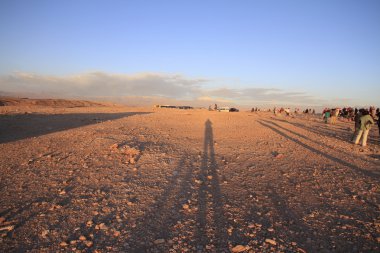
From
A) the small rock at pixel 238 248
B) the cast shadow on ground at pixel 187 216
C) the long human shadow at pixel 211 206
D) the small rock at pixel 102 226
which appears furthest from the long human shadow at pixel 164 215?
the small rock at pixel 238 248

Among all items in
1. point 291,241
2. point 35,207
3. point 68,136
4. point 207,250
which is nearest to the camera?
point 207,250

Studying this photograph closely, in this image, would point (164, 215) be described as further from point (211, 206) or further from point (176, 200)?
point (211, 206)

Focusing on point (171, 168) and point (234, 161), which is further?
point (234, 161)

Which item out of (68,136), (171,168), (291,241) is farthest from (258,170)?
(68,136)

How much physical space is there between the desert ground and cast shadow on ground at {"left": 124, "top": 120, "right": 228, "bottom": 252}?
18 millimetres

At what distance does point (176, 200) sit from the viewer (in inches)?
227

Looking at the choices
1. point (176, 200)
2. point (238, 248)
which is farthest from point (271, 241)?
point (176, 200)

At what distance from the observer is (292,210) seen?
5.48 metres

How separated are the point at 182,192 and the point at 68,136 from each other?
23.6ft

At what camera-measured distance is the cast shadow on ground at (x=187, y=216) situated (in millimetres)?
4227

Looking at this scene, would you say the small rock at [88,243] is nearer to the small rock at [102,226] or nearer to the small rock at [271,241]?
the small rock at [102,226]

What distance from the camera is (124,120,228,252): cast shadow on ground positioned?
13.9 ft

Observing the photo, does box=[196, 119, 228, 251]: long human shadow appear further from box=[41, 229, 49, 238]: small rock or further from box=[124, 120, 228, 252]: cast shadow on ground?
box=[41, 229, 49, 238]: small rock

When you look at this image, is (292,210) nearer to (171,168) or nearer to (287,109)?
(171,168)
